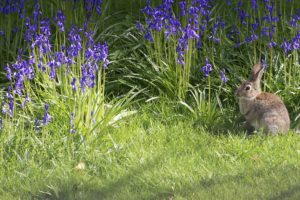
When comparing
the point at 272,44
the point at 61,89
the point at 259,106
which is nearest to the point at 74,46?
the point at 61,89

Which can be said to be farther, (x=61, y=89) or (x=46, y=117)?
(x=61, y=89)

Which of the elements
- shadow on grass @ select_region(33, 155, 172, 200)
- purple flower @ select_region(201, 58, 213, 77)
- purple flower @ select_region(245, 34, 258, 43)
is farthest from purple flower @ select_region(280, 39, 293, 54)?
shadow on grass @ select_region(33, 155, 172, 200)

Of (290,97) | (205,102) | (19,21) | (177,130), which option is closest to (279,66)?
(290,97)

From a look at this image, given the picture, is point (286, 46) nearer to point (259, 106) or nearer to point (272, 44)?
point (272, 44)

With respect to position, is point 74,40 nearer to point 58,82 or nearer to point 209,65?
point 58,82

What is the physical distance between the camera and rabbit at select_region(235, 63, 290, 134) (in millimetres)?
7488

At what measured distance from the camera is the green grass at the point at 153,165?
247 inches

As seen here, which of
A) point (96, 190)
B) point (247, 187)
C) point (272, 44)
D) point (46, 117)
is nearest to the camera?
point (247, 187)

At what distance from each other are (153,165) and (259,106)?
1.54 m

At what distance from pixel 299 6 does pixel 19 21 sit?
352 cm

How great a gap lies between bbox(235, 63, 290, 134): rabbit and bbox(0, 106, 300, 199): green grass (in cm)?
16

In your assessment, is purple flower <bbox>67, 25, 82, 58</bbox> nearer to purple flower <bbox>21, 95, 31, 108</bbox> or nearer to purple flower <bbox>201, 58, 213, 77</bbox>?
purple flower <bbox>21, 95, 31, 108</bbox>

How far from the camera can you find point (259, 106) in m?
7.67

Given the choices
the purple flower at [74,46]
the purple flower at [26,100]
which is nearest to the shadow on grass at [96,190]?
the purple flower at [26,100]
